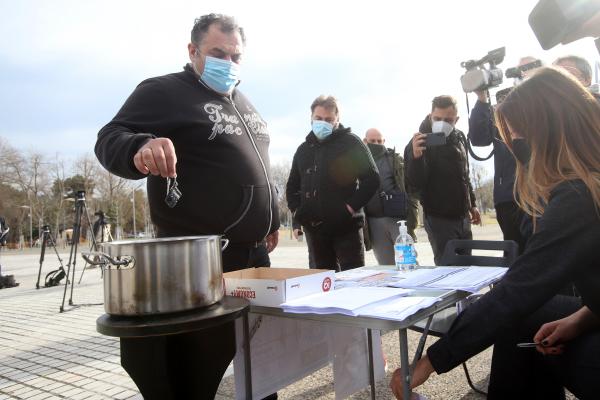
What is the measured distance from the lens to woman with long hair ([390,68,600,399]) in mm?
1312

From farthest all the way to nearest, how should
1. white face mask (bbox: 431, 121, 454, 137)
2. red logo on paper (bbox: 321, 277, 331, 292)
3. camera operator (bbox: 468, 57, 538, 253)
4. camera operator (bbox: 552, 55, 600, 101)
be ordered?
1. white face mask (bbox: 431, 121, 454, 137)
2. camera operator (bbox: 468, 57, 538, 253)
3. camera operator (bbox: 552, 55, 600, 101)
4. red logo on paper (bbox: 321, 277, 331, 292)

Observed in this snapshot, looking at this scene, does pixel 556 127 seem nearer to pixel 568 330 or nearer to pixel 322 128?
pixel 568 330

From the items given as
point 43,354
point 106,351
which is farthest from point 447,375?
point 43,354

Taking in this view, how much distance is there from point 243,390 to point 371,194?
218cm

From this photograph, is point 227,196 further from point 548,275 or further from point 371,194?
point 371,194

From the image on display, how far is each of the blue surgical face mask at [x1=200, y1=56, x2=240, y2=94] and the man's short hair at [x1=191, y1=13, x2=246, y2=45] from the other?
0.53 ft

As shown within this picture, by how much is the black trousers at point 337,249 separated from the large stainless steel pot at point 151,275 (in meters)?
2.45

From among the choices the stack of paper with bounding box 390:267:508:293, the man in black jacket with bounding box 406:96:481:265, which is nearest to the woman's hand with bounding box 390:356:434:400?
the stack of paper with bounding box 390:267:508:293

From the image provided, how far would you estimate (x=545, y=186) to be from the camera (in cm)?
145

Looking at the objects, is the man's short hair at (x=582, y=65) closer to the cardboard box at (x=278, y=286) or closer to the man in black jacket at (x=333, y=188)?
the man in black jacket at (x=333, y=188)

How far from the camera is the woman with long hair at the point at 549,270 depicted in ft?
4.30

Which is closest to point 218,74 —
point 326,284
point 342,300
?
point 326,284

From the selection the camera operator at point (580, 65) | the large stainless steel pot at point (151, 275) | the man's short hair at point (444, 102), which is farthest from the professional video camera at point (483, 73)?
the large stainless steel pot at point (151, 275)

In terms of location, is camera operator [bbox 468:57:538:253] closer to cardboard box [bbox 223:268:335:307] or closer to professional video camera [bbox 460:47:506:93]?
professional video camera [bbox 460:47:506:93]
